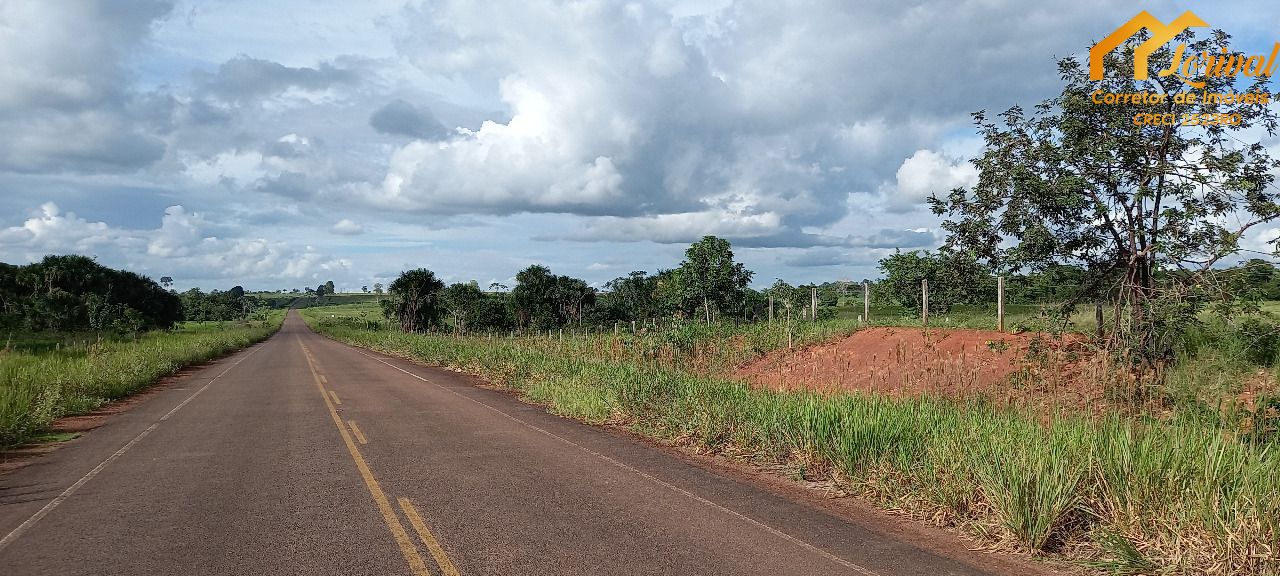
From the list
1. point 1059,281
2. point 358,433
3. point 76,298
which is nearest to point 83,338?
point 76,298

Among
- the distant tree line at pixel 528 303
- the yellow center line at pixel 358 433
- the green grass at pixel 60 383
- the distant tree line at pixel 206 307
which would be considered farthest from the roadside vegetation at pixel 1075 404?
the distant tree line at pixel 206 307

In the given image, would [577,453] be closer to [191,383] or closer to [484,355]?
[484,355]

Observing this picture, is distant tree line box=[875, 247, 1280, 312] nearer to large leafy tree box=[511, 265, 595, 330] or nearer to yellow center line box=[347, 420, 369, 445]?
yellow center line box=[347, 420, 369, 445]

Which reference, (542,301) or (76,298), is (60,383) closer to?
(542,301)

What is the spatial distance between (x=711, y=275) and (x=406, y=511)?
37.6 m

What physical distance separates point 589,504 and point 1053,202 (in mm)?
9722

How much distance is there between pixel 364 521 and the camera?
628 centimetres

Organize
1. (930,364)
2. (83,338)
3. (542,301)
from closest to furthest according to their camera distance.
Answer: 1. (930,364)
2. (83,338)
3. (542,301)

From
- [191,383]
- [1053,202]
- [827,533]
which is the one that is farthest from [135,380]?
[1053,202]

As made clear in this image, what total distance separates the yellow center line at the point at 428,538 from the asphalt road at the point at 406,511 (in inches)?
0.9

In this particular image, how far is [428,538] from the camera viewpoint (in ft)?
18.9

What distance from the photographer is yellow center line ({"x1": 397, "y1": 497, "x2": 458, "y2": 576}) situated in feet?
16.6

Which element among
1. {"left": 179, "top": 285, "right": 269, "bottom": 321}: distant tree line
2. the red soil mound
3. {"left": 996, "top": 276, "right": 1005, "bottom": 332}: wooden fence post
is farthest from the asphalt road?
{"left": 179, "top": 285, "right": 269, "bottom": 321}: distant tree line

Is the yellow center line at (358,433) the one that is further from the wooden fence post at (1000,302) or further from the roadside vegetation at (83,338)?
the wooden fence post at (1000,302)
